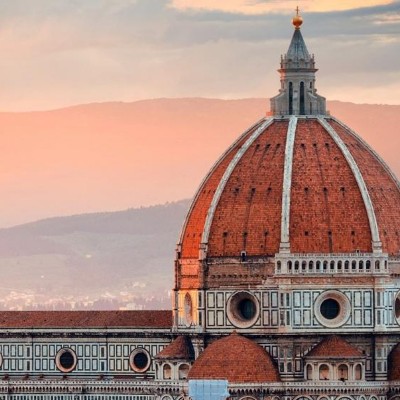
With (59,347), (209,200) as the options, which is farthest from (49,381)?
(209,200)

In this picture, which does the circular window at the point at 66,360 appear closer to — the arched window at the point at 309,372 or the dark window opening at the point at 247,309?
the dark window opening at the point at 247,309

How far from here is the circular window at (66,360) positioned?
147 meters

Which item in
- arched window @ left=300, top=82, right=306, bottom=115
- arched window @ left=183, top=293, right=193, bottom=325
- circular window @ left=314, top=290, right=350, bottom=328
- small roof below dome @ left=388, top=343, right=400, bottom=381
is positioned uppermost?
arched window @ left=300, top=82, right=306, bottom=115

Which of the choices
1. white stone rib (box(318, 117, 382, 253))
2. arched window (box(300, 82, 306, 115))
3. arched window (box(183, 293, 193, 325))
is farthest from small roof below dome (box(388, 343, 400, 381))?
arched window (box(300, 82, 306, 115))

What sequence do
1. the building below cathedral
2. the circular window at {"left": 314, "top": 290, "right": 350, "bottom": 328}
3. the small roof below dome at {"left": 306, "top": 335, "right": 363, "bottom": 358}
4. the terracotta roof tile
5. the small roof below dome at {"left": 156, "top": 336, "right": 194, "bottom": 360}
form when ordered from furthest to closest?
1. the terracotta roof tile
2. the small roof below dome at {"left": 156, "top": 336, "right": 194, "bottom": 360}
3. the circular window at {"left": 314, "top": 290, "right": 350, "bottom": 328}
4. the building below cathedral
5. the small roof below dome at {"left": 306, "top": 335, "right": 363, "bottom": 358}

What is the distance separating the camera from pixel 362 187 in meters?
142

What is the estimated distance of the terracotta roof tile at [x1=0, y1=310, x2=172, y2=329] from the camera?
482ft

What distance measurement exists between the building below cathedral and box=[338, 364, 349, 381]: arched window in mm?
44

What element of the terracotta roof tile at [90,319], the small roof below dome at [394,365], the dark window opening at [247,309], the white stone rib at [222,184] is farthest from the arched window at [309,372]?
the terracotta roof tile at [90,319]

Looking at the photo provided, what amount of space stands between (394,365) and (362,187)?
→ 819cm

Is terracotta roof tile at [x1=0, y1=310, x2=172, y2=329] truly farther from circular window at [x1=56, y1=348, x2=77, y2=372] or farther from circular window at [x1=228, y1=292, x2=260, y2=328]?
circular window at [x1=228, y1=292, x2=260, y2=328]

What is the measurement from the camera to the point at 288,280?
141375 mm

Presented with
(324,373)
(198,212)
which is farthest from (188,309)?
(324,373)

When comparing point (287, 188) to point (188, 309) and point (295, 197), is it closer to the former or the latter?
point (295, 197)
